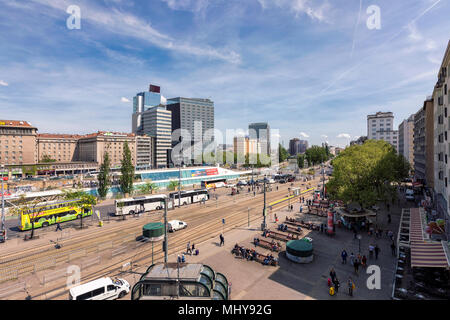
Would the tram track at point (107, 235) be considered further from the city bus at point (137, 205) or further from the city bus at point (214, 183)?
the city bus at point (214, 183)

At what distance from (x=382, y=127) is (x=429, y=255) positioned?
6270 inches

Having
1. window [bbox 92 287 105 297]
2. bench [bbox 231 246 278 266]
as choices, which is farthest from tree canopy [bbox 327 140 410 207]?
window [bbox 92 287 105 297]

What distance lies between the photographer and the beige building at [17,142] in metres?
101

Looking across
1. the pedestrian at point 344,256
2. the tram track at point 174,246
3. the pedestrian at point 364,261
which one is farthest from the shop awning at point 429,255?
the tram track at point 174,246

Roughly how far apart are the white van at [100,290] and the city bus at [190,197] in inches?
1123

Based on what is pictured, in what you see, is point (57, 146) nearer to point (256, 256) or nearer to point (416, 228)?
point (256, 256)

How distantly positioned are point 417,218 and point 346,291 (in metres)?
17.5

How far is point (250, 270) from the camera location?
21.2 meters

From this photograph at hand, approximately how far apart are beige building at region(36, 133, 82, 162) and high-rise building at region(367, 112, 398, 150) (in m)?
181

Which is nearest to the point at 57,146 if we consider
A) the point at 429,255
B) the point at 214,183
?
the point at 214,183
